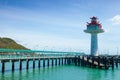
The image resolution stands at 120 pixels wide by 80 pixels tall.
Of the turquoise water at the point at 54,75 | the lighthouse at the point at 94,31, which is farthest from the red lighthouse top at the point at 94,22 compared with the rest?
the turquoise water at the point at 54,75

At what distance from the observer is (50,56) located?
233 ft

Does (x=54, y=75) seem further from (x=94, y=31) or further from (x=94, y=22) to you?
(x=94, y=22)

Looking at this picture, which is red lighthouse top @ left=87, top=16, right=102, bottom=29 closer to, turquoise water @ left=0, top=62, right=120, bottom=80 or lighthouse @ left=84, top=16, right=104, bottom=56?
lighthouse @ left=84, top=16, right=104, bottom=56

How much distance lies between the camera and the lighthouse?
253 feet

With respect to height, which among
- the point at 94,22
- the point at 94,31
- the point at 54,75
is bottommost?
the point at 54,75

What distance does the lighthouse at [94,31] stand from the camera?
3034 inches

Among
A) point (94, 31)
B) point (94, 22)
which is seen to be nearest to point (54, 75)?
point (94, 31)

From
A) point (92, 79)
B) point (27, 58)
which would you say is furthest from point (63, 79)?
point (27, 58)

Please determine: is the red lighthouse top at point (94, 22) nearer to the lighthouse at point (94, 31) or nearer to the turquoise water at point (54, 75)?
the lighthouse at point (94, 31)

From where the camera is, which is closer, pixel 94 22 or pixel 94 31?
pixel 94 31

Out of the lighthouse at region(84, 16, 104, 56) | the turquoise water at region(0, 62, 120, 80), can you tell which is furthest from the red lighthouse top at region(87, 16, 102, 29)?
the turquoise water at region(0, 62, 120, 80)

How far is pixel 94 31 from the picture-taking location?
253 feet

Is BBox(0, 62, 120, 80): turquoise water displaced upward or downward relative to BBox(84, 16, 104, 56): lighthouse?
downward

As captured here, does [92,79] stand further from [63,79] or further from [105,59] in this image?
[105,59]
